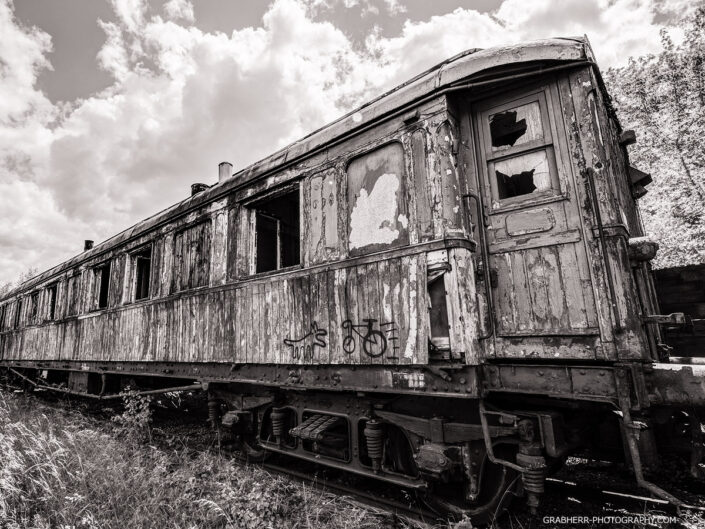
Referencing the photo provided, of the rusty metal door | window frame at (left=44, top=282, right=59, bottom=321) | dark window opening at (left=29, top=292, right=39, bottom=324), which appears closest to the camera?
the rusty metal door

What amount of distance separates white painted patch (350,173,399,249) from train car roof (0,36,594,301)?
2.25ft

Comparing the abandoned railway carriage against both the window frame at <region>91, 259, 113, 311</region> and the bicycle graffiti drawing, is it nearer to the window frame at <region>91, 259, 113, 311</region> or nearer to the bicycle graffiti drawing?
the bicycle graffiti drawing

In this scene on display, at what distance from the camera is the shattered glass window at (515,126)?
330 cm

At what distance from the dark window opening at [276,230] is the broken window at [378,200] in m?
1.21

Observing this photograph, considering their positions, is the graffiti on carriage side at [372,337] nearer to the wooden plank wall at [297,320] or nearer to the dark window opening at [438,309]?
the wooden plank wall at [297,320]

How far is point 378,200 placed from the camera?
3869 mm

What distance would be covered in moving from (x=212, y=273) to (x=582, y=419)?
4719 mm

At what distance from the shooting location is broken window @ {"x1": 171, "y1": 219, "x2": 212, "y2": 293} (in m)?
5.91

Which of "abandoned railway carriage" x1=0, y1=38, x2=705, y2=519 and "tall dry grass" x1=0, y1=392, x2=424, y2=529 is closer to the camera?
"abandoned railway carriage" x1=0, y1=38, x2=705, y2=519

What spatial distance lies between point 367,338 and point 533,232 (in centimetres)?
168

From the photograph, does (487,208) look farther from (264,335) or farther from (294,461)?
(294,461)

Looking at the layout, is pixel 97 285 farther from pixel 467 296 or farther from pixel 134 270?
pixel 467 296

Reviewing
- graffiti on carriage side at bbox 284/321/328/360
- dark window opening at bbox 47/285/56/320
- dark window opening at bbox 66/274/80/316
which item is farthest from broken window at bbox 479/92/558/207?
dark window opening at bbox 47/285/56/320

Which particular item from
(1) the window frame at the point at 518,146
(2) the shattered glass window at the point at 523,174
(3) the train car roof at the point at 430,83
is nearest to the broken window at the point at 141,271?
(3) the train car roof at the point at 430,83
